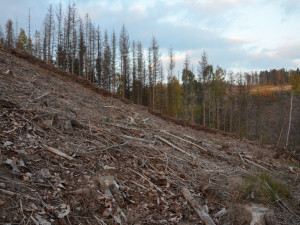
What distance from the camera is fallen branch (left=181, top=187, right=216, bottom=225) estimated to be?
3.46 meters

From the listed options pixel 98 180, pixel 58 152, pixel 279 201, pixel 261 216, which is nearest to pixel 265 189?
pixel 279 201

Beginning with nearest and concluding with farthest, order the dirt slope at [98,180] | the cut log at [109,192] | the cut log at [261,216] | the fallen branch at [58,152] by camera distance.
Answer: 1. the dirt slope at [98,180]
2. the cut log at [109,192]
3. the cut log at [261,216]
4. the fallen branch at [58,152]

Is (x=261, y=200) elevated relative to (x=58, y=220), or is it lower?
lower

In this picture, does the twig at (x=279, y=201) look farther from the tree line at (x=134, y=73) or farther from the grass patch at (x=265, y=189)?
the tree line at (x=134, y=73)

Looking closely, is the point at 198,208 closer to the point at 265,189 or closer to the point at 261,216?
the point at 261,216

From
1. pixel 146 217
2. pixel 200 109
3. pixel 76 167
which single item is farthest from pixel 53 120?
pixel 200 109

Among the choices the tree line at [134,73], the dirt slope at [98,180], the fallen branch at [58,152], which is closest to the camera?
the dirt slope at [98,180]

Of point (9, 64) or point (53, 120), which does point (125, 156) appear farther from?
point (9, 64)

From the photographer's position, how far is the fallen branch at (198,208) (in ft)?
11.4

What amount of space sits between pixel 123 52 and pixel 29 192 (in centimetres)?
3163

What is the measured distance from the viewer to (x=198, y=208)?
375cm

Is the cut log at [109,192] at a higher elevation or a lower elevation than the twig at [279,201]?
higher

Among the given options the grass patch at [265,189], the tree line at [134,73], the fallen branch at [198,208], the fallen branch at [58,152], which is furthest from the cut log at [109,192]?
the tree line at [134,73]

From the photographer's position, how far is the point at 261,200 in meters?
4.29
